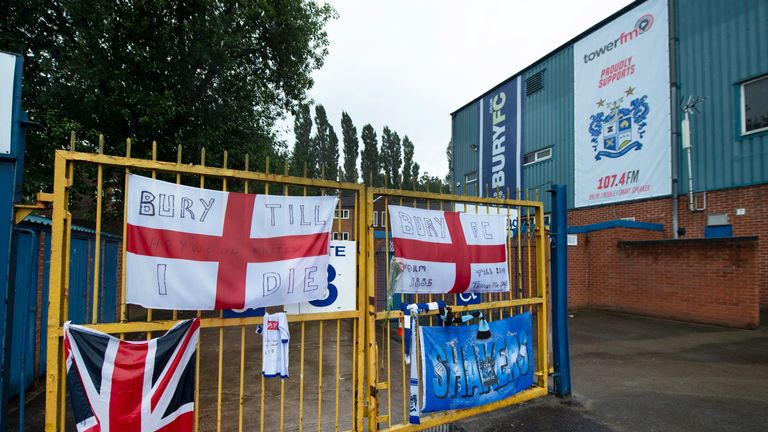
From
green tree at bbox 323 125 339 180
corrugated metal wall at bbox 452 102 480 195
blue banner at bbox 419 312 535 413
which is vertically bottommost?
blue banner at bbox 419 312 535 413

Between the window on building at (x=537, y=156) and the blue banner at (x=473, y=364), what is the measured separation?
13.2m

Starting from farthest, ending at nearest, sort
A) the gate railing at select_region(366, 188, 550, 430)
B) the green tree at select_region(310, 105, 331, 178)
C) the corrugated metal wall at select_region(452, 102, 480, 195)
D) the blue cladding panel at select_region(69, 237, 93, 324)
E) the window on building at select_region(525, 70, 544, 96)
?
the green tree at select_region(310, 105, 331, 178) → the corrugated metal wall at select_region(452, 102, 480, 195) → the window on building at select_region(525, 70, 544, 96) → the blue cladding panel at select_region(69, 237, 93, 324) → the gate railing at select_region(366, 188, 550, 430)

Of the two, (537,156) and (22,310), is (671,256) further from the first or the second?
(22,310)

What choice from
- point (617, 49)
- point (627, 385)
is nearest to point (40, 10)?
point (627, 385)

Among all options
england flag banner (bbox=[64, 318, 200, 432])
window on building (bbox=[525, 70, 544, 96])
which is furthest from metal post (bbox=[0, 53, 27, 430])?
window on building (bbox=[525, 70, 544, 96])

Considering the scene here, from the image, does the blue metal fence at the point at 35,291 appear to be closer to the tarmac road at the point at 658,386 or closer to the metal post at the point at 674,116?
the tarmac road at the point at 658,386

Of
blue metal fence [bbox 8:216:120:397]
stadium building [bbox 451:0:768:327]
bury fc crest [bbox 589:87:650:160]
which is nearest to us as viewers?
blue metal fence [bbox 8:216:120:397]

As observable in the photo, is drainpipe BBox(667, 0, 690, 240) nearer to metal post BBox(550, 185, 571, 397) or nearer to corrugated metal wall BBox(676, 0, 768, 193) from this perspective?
corrugated metal wall BBox(676, 0, 768, 193)

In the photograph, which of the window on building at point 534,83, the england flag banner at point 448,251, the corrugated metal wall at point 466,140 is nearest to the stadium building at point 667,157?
the window on building at point 534,83

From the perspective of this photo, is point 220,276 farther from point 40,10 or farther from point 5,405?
point 40,10

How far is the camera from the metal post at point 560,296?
183 inches

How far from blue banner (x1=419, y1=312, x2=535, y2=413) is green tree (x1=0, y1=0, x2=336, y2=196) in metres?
8.46

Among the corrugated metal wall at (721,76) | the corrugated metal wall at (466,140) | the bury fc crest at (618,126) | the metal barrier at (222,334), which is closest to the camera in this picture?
the metal barrier at (222,334)

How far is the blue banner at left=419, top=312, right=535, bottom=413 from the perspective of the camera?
3619mm
